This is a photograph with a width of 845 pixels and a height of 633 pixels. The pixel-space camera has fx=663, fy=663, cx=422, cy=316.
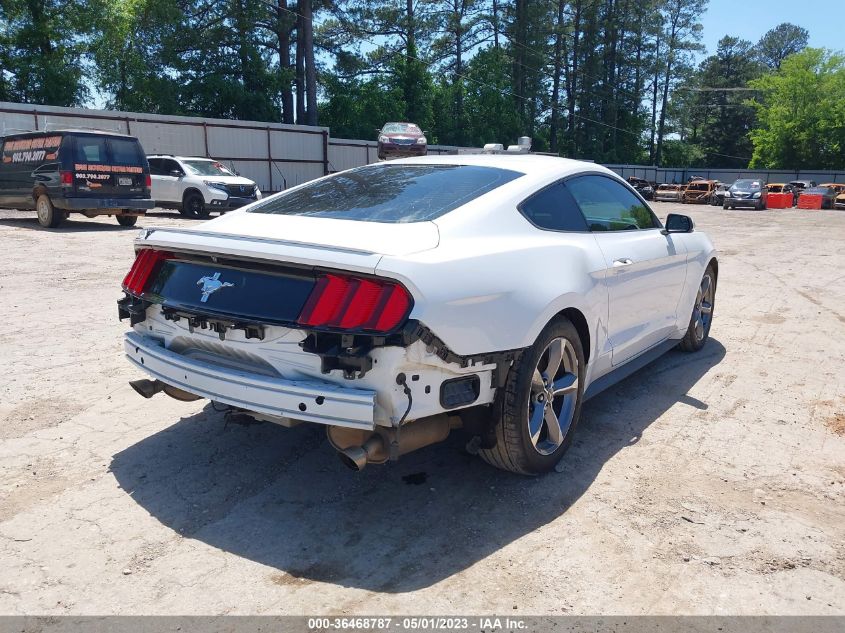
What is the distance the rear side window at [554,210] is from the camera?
356 cm

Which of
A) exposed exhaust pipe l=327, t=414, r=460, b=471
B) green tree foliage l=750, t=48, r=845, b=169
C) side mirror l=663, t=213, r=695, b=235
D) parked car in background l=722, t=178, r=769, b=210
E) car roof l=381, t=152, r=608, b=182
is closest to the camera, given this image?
exposed exhaust pipe l=327, t=414, r=460, b=471

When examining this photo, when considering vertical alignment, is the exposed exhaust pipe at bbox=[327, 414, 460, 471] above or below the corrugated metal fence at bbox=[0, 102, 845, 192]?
below

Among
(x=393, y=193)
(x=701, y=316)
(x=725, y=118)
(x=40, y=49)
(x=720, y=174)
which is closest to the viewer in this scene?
(x=393, y=193)

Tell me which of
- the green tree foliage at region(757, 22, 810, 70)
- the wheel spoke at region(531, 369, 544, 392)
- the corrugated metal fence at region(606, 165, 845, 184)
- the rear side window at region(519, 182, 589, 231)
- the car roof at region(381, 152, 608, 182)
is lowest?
the wheel spoke at region(531, 369, 544, 392)

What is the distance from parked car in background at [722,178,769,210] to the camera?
33969 mm

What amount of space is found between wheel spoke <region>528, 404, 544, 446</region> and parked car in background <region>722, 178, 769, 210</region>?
3506 cm

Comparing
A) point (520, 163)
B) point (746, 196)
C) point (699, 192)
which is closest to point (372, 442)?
point (520, 163)

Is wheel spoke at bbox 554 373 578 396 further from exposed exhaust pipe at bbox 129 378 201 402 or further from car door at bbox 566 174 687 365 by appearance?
exposed exhaust pipe at bbox 129 378 201 402

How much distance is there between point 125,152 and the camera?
45.1 feet

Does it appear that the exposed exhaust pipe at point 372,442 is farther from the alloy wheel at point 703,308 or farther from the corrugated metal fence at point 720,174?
the corrugated metal fence at point 720,174

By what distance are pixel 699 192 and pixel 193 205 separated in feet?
108

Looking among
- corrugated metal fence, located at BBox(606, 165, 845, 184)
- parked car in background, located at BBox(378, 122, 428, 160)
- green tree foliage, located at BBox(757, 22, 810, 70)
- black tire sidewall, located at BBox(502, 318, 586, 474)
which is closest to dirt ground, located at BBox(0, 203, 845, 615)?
black tire sidewall, located at BBox(502, 318, 586, 474)

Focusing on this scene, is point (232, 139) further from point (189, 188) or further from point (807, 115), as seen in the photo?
point (807, 115)

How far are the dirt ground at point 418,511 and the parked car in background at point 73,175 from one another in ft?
30.0
